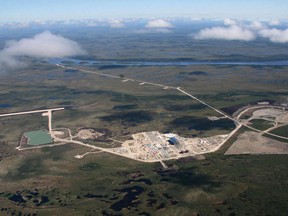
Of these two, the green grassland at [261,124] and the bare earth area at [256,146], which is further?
the green grassland at [261,124]

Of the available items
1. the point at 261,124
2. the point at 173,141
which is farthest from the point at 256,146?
the point at 173,141

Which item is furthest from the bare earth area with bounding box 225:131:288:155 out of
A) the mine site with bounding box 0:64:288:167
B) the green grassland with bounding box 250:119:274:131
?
the green grassland with bounding box 250:119:274:131

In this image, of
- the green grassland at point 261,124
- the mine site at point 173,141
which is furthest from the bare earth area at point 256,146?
the green grassland at point 261,124

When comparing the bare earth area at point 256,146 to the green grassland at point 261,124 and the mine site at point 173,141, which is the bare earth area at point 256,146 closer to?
the mine site at point 173,141

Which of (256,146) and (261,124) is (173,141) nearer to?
(256,146)

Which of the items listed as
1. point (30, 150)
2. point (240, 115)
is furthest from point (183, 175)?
point (240, 115)

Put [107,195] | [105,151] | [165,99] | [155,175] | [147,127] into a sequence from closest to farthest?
[107,195], [155,175], [105,151], [147,127], [165,99]

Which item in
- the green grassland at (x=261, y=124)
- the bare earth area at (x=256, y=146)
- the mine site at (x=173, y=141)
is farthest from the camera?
the green grassland at (x=261, y=124)

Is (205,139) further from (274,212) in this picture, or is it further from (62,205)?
(62,205)

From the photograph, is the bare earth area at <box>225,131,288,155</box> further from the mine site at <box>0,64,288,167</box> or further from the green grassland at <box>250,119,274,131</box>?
the green grassland at <box>250,119,274,131</box>
